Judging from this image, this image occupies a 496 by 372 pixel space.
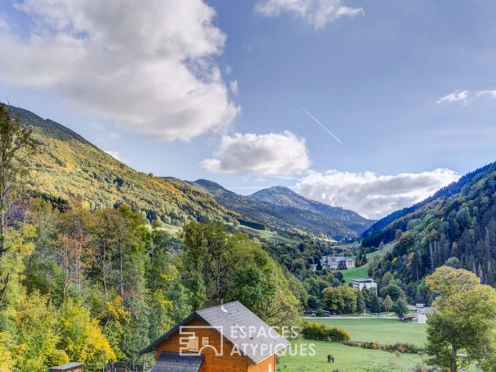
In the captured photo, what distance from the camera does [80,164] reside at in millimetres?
175250

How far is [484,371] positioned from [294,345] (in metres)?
27.5

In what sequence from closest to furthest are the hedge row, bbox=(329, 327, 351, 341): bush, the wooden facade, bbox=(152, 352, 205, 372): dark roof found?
1. the wooden facade
2. bbox=(152, 352, 205, 372): dark roof
3. the hedge row
4. bbox=(329, 327, 351, 341): bush

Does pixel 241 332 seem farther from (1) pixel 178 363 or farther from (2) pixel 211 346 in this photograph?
(1) pixel 178 363

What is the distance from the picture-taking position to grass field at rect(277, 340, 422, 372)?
32.2 meters

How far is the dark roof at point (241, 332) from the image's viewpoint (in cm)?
1681

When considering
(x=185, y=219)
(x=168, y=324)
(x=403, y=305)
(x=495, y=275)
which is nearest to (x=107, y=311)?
(x=168, y=324)

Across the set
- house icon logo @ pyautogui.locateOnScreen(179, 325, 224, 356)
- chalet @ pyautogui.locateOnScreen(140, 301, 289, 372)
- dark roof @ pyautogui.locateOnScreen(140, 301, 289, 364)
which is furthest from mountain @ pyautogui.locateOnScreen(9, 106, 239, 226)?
house icon logo @ pyautogui.locateOnScreen(179, 325, 224, 356)

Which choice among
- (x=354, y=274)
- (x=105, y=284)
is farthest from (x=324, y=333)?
(x=354, y=274)

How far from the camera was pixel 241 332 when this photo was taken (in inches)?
712

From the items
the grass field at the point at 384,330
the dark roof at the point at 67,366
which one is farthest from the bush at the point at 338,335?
the dark roof at the point at 67,366

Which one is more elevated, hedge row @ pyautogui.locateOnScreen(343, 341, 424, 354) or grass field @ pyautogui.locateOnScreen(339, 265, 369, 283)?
grass field @ pyautogui.locateOnScreen(339, 265, 369, 283)

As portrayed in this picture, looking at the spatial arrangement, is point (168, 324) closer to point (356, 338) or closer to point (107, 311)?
point (107, 311)

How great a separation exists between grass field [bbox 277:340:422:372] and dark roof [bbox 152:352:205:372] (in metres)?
15.7

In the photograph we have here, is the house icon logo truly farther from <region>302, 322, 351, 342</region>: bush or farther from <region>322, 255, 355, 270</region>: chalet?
<region>322, 255, 355, 270</region>: chalet
